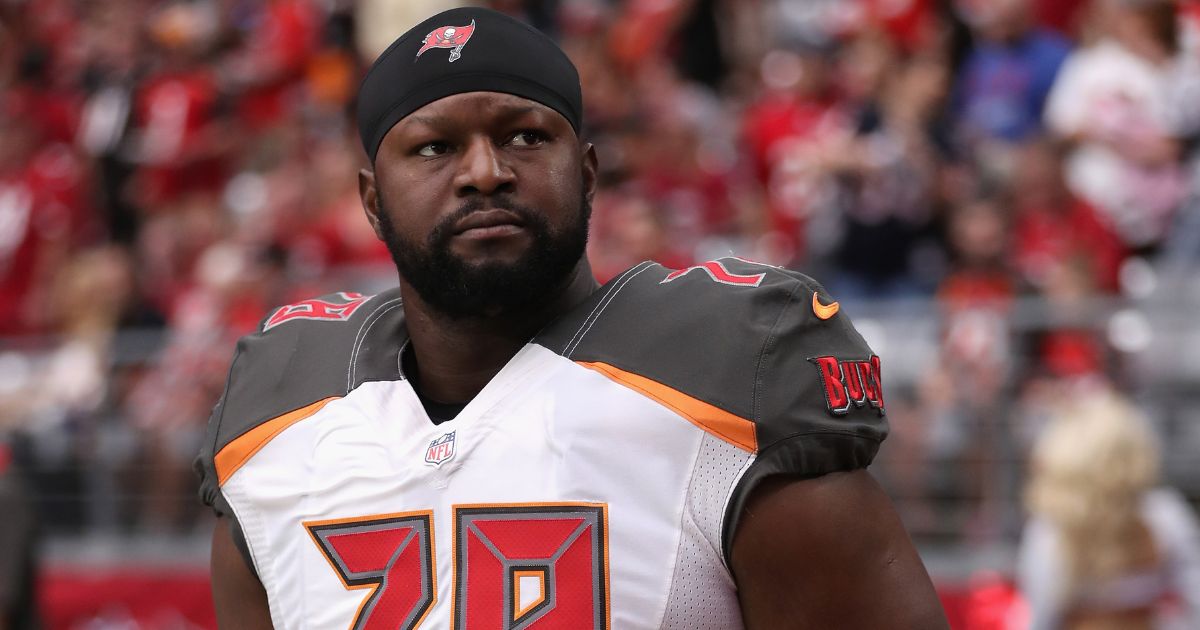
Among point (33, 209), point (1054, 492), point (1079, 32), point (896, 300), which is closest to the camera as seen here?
point (1054, 492)

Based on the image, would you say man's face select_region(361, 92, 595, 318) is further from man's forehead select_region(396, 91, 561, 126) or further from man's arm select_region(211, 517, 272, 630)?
man's arm select_region(211, 517, 272, 630)

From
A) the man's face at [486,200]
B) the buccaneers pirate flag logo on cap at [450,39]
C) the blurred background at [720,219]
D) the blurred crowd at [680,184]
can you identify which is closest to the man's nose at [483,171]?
the man's face at [486,200]

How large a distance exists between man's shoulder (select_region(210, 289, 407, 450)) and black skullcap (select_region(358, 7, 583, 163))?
301mm

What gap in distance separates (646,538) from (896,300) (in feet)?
16.2

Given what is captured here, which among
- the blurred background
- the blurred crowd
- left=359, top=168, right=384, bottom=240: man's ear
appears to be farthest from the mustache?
the blurred crowd

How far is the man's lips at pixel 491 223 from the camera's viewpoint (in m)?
2.30

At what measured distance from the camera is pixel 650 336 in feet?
7.54

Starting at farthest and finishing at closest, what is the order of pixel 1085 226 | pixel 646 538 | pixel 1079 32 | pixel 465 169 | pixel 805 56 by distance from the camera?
pixel 805 56
pixel 1079 32
pixel 1085 226
pixel 465 169
pixel 646 538

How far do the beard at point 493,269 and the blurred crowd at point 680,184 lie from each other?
13.1ft

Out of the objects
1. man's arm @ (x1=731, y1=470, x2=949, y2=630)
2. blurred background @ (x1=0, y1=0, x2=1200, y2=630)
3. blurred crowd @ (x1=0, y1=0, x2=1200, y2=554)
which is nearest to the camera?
man's arm @ (x1=731, y1=470, x2=949, y2=630)

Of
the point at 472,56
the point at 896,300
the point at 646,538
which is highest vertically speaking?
the point at 896,300

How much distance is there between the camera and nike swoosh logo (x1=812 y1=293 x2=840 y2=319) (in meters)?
2.27

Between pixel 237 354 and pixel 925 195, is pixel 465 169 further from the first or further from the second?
pixel 925 195

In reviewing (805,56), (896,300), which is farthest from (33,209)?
(896,300)
